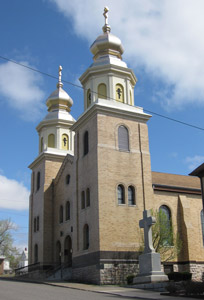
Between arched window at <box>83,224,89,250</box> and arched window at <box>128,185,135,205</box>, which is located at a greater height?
arched window at <box>128,185,135,205</box>

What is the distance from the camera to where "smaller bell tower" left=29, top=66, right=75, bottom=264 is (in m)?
35.7

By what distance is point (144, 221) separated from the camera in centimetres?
2272

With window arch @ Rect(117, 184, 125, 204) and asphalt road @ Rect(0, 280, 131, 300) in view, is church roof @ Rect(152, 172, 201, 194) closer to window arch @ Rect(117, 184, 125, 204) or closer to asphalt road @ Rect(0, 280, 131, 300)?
window arch @ Rect(117, 184, 125, 204)

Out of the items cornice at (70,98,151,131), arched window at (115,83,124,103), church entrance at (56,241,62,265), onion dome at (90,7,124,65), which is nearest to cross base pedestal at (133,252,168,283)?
cornice at (70,98,151,131)

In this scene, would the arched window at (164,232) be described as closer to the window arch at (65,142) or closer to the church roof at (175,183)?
the church roof at (175,183)

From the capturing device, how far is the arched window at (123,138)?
28969mm

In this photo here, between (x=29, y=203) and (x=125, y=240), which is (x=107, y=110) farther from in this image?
(x=29, y=203)

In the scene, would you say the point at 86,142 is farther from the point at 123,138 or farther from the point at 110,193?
the point at 110,193

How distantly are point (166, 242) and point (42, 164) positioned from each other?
51.3 ft

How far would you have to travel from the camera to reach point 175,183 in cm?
3259

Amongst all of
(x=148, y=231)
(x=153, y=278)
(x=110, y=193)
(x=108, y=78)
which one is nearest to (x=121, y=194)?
(x=110, y=193)

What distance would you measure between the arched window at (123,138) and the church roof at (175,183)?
142 inches

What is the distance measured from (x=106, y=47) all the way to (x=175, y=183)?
493 inches

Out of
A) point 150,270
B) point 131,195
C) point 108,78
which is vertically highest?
point 108,78
